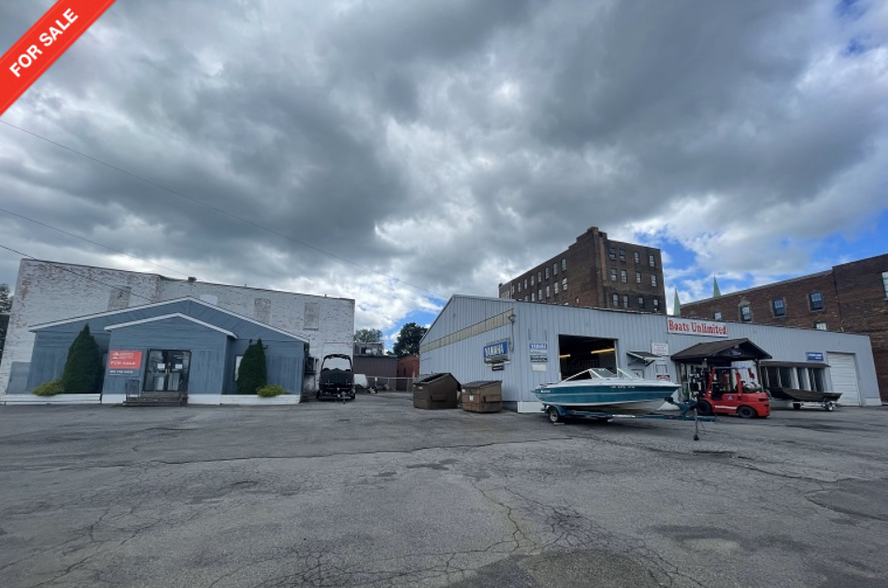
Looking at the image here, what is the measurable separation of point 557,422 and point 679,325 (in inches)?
478

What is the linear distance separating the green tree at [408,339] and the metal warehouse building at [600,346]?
151ft

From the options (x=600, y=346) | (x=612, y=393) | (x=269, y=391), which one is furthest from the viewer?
(x=600, y=346)

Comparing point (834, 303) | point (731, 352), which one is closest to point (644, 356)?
point (731, 352)

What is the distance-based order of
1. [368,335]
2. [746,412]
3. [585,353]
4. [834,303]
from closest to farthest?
[746,412] → [585,353] → [834,303] → [368,335]

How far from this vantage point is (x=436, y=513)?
4656mm

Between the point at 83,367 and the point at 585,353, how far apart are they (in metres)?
25.8

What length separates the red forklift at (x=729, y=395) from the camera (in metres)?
16.2

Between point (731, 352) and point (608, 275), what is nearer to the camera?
point (731, 352)

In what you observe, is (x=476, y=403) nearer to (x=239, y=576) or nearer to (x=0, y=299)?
(x=239, y=576)

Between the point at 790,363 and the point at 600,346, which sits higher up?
the point at 600,346

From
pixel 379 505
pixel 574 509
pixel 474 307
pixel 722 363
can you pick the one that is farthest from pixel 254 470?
pixel 722 363

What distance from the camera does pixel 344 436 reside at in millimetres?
10266

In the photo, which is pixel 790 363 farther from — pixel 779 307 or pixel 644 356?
pixel 779 307

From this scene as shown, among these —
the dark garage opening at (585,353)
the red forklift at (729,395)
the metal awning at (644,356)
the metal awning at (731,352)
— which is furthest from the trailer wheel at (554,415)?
the metal awning at (731,352)
